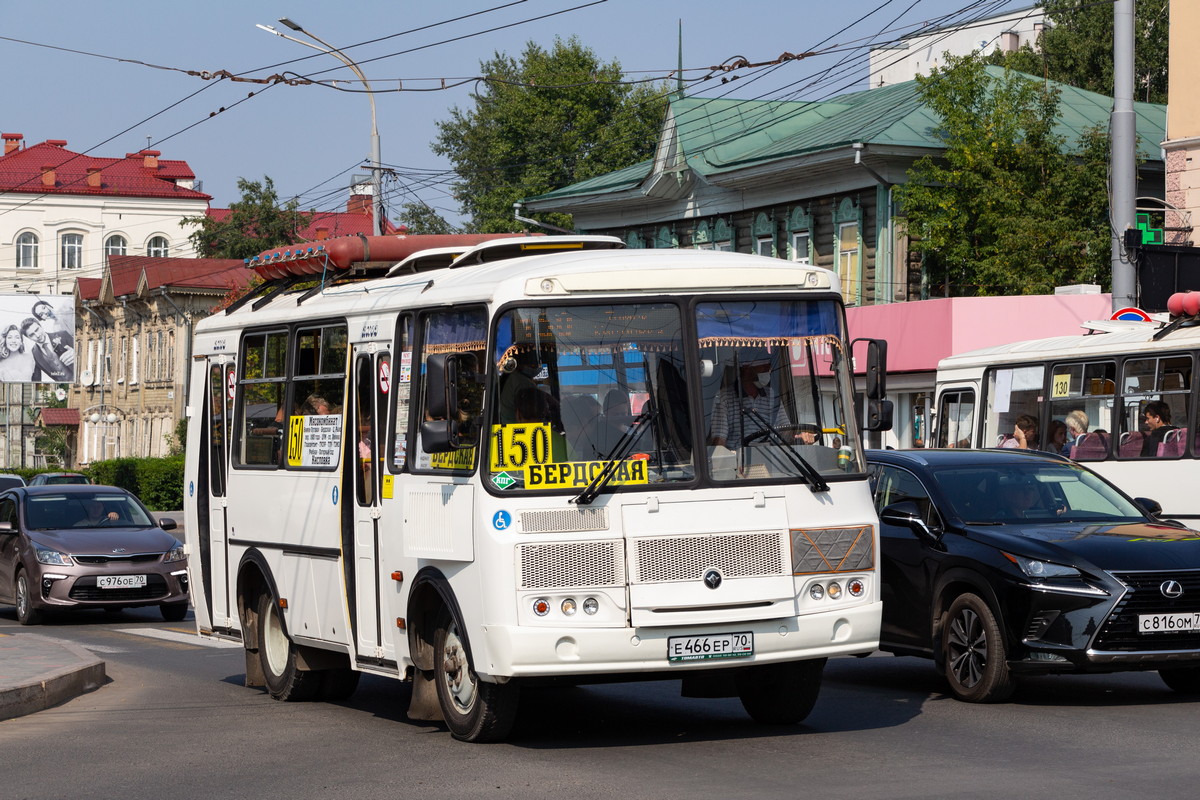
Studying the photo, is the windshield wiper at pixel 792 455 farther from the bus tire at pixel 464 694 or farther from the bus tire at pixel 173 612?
the bus tire at pixel 173 612

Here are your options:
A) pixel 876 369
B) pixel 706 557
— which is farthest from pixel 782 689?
pixel 876 369

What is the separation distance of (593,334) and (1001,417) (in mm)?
10934

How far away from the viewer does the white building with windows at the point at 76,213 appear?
112 metres

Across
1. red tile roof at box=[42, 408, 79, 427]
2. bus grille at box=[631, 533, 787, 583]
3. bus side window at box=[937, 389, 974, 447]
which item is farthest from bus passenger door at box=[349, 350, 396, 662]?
red tile roof at box=[42, 408, 79, 427]

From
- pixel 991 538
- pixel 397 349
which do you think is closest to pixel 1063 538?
pixel 991 538

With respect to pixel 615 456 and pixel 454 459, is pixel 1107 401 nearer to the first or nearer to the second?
pixel 615 456

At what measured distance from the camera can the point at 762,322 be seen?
9.93 m

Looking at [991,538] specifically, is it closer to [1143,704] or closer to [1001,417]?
[1143,704]

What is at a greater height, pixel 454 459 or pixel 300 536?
pixel 454 459

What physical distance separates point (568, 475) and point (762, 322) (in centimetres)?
143

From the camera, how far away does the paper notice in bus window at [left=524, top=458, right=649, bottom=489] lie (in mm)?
9352

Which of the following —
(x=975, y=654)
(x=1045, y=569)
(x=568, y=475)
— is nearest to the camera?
(x=568, y=475)

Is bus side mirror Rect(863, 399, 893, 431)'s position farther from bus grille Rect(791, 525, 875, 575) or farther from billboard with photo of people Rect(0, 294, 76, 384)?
billboard with photo of people Rect(0, 294, 76, 384)

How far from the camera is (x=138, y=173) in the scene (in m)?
117
